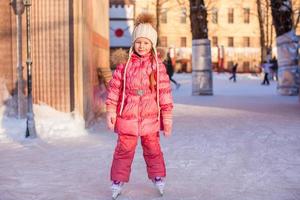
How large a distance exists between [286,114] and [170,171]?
705 cm

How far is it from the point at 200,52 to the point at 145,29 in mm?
15577

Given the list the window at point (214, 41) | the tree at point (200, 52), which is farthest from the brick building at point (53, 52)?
the window at point (214, 41)

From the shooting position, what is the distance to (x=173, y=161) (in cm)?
695

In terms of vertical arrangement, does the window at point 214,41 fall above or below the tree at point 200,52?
above

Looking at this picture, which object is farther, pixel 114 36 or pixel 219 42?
pixel 219 42

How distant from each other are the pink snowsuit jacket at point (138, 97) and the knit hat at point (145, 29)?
6.1 inches

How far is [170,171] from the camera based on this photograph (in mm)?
6328

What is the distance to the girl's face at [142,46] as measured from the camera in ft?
16.7

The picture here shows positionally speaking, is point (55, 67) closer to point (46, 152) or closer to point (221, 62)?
point (46, 152)

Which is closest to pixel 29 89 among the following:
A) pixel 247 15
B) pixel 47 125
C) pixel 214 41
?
pixel 47 125

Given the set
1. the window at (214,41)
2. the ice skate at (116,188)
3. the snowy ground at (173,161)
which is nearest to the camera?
the ice skate at (116,188)

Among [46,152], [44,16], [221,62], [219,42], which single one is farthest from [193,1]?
[219,42]

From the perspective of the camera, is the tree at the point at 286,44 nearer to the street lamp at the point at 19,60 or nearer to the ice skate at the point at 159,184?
the street lamp at the point at 19,60

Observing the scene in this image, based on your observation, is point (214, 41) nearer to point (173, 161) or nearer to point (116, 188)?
point (173, 161)
